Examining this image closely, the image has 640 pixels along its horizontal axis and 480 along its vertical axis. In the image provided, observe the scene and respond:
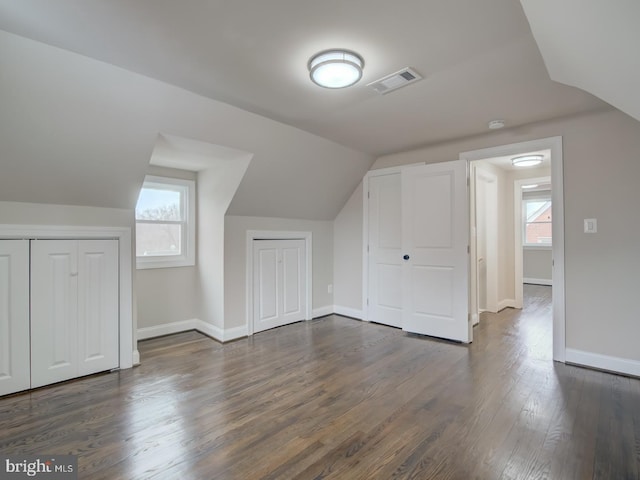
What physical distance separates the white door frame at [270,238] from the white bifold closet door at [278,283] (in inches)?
2.0

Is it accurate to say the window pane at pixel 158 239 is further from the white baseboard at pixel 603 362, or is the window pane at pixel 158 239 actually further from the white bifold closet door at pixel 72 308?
the white baseboard at pixel 603 362

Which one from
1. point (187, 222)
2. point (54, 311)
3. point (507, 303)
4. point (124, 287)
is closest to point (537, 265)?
point (507, 303)

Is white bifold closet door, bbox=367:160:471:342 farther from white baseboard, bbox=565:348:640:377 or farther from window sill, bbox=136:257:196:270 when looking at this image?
window sill, bbox=136:257:196:270

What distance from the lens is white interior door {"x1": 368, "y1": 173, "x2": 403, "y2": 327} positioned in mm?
4348

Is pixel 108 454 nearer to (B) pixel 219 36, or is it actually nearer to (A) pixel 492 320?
(B) pixel 219 36

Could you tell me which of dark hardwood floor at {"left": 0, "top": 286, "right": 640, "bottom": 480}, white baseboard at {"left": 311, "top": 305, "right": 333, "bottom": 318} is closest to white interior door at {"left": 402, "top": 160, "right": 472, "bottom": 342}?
dark hardwood floor at {"left": 0, "top": 286, "right": 640, "bottom": 480}

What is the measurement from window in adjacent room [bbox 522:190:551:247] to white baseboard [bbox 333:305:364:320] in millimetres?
5818

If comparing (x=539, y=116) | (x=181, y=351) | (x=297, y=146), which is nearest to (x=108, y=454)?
(x=181, y=351)

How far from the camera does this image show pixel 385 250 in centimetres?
446

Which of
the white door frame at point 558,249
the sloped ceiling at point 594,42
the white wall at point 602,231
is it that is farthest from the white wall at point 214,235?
the white wall at point 602,231

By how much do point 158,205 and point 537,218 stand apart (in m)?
8.54

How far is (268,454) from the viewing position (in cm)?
181

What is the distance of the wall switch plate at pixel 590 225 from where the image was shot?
2.97 metres

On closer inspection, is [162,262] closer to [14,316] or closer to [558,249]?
[14,316]
